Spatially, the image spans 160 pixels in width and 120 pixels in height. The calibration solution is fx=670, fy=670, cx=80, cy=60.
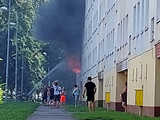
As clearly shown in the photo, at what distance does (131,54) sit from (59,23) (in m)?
41.2

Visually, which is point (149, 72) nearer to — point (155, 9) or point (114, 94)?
point (155, 9)

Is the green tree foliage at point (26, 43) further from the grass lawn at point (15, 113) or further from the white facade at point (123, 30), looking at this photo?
the grass lawn at point (15, 113)

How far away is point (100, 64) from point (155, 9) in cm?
3004

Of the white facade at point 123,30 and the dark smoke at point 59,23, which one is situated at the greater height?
the dark smoke at point 59,23

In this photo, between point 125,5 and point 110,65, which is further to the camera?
point 110,65

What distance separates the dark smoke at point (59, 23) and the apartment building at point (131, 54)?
18251mm

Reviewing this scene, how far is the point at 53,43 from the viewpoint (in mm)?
82312

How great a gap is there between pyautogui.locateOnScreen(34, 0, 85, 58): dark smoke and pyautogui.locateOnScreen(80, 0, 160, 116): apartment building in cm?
1825

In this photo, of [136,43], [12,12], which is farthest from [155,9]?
[12,12]

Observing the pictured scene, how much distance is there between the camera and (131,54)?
33562 mm

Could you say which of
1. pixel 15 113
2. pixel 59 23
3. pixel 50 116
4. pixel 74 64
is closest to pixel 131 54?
pixel 50 116

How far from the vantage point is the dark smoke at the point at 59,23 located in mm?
74062

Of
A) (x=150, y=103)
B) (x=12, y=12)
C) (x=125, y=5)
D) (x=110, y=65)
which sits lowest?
(x=150, y=103)

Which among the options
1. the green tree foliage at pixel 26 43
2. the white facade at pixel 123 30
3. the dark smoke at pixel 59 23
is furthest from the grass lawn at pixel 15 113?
the dark smoke at pixel 59 23
